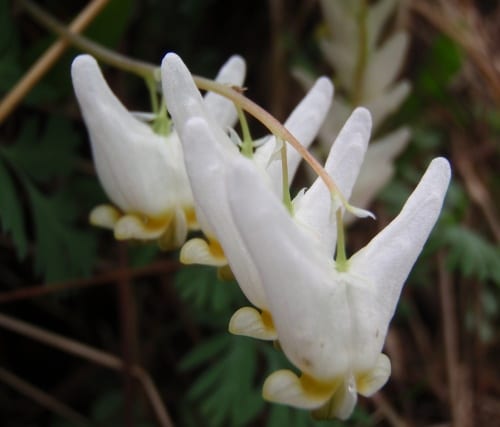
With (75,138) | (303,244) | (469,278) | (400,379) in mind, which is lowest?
(400,379)

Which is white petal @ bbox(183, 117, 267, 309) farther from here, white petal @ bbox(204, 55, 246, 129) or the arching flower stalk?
white petal @ bbox(204, 55, 246, 129)

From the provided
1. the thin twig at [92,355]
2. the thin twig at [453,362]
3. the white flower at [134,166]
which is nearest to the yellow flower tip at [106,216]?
the white flower at [134,166]

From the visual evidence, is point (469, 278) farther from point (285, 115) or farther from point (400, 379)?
point (285, 115)

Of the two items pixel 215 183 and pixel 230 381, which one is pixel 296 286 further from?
pixel 230 381

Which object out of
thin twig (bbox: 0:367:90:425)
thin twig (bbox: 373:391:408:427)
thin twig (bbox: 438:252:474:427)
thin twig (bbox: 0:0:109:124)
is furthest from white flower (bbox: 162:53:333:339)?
thin twig (bbox: 438:252:474:427)

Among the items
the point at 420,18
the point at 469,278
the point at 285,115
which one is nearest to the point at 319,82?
the point at 285,115

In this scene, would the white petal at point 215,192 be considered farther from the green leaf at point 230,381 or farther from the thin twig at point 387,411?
the thin twig at point 387,411

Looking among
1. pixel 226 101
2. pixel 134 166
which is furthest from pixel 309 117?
pixel 134 166
